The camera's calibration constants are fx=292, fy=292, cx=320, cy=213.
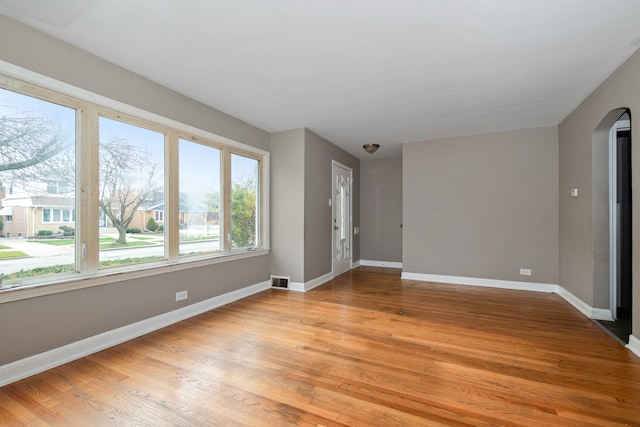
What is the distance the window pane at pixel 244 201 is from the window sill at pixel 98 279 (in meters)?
0.56

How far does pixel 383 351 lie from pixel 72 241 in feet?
9.66

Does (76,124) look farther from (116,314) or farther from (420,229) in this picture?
(420,229)

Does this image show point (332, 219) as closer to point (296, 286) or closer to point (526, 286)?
point (296, 286)

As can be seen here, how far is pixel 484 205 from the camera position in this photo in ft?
16.9

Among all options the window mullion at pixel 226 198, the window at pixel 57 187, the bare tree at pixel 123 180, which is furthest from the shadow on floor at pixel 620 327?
the window at pixel 57 187

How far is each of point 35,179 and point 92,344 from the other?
1490 mm

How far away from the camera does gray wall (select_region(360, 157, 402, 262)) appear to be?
7004 millimetres

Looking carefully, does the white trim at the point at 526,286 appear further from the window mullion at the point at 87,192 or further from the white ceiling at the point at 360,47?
the window mullion at the point at 87,192

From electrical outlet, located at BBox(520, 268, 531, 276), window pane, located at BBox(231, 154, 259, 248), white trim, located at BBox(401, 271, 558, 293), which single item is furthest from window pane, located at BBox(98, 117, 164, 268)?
electrical outlet, located at BBox(520, 268, 531, 276)

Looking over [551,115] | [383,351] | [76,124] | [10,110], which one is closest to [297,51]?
[76,124]

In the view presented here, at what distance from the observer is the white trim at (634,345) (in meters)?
2.53

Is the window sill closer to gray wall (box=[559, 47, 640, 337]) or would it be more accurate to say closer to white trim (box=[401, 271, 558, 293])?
white trim (box=[401, 271, 558, 293])

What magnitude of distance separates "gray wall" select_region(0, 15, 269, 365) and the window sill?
0.05 m

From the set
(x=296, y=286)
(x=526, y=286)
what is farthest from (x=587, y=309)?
(x=296, y=286)
